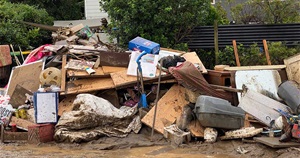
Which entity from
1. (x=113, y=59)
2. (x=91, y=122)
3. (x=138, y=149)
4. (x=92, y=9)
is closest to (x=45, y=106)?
(x=91, y=122)

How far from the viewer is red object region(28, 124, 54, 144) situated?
9000mm

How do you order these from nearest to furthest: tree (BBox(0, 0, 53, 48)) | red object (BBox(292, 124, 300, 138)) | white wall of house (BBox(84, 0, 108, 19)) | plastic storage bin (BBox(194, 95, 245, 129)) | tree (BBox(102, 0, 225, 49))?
red object (BBox(292, 124, 300, 138))
plastic storage bin (BBox(194, 95, 245, 129))
tree (BBox(102, 0, 225, 49))
tree (BBox(0, 0, 53, 48))
white wall of house (BBox(84, 0, 108, 19))

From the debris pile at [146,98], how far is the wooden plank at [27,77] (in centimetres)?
2

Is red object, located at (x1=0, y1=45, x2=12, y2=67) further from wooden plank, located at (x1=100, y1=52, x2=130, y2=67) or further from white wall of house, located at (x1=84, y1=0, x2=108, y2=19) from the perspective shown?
white wall of house, located at (x1=84, y1=0, x2=108, y2=19)

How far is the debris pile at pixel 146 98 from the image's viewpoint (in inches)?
332

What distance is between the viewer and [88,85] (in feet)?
32.6

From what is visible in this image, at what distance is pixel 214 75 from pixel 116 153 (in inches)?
118

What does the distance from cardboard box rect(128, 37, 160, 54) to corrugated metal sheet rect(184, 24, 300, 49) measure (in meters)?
1.91

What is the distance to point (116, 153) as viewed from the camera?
8148 mm

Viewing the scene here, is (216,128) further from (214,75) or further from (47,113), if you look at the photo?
(47,113)

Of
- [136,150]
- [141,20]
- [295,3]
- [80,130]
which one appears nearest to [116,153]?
[136,150]

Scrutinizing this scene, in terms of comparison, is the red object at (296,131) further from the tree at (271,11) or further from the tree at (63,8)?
the tree at (63,8)

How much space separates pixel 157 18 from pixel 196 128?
A: 378 cm

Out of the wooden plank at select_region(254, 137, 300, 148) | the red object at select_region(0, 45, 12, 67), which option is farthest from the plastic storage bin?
the red object at select_region(0, 45, 12, 67)
